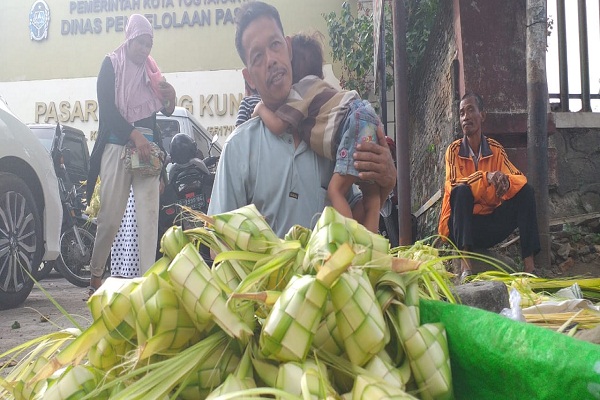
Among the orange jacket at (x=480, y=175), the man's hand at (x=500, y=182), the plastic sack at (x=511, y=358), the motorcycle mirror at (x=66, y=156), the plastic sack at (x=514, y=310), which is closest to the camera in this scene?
the plastic sack at (x=511, y=358)

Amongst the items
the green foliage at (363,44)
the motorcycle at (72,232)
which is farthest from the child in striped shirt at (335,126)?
the green foliage at (363,44)

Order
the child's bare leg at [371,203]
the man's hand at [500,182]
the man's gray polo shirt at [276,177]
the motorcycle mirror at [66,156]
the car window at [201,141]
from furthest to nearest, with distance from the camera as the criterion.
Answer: the car window at [201,141]
the motorcycle mirror at [66,156]
the man's hand at [500,182]
the man's gray polo shirt at [276,177]
the child's bare leg at [371,203]

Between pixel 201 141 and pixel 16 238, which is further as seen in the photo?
pixel 201 141

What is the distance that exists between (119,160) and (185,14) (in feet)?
53.1

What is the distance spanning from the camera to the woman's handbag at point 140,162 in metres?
5.35

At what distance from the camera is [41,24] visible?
20781 mm

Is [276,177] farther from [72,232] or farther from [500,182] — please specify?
[72,232]

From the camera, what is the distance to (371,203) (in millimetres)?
2551

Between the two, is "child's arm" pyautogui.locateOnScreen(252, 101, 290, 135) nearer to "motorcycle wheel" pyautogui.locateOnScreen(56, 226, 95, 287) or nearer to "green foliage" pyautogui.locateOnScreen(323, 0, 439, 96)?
"motorcycle wheel" pyautogui.locateOnScreen(56, 226, 95, 287)

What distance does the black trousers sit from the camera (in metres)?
4.51

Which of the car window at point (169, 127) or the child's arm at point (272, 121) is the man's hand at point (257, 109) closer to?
the child's arm at point (272, 121)

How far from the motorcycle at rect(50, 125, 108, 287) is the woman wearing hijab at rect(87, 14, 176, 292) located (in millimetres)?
2659

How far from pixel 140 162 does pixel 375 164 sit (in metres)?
3.30

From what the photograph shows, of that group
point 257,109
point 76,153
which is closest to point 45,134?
point 76,153
